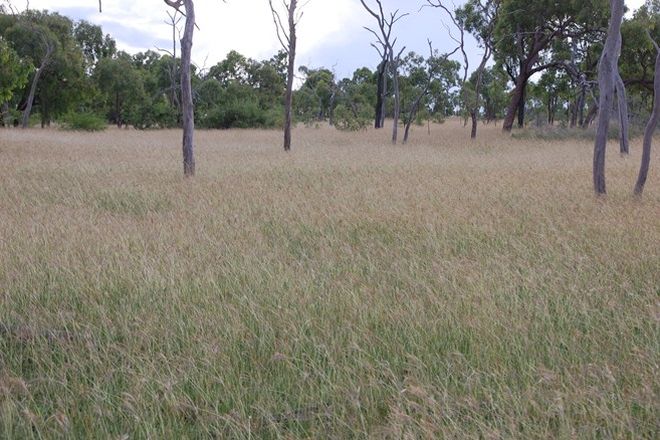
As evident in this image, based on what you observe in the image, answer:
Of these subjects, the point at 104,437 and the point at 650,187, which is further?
the point at 650,187

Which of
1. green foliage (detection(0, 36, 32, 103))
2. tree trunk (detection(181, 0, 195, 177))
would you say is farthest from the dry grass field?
green foliage (detection(0, 36, 32, 103))

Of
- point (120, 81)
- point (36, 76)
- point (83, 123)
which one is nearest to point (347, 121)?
point (83, 123)

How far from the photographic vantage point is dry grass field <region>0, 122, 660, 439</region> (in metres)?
2.84

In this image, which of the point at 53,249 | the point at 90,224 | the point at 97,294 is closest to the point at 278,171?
the point at 90,224

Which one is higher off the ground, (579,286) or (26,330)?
(579,286)

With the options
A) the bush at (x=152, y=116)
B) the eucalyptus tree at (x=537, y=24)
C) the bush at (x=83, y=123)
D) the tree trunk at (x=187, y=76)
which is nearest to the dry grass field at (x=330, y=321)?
the tree trunk at (x=187, y=76)

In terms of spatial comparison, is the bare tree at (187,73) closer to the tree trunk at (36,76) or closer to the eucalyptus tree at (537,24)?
the eucalyptus tree at (537,24)

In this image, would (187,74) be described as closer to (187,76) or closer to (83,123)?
(187,76)

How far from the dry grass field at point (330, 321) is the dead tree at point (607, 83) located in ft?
5.19

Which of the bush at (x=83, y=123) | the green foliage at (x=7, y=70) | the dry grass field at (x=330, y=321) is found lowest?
the dry grass field at (x=330, y=321)

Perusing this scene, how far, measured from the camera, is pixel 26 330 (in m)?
3.88

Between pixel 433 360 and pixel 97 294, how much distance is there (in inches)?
101

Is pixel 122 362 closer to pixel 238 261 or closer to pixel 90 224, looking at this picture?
pixel 238 261

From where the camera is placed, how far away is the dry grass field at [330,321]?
9.32ft
